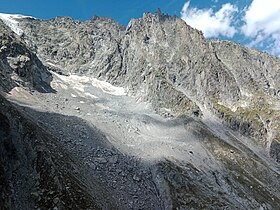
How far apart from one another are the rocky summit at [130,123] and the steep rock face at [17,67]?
0.43 meters

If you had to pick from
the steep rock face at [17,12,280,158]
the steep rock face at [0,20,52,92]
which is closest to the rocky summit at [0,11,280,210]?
the steep rock face at [0,20,52,92]

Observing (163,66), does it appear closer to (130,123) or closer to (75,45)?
(75,45)

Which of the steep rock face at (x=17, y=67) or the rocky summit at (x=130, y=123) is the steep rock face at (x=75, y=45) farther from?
the steep rock face at (x=17, y=67)

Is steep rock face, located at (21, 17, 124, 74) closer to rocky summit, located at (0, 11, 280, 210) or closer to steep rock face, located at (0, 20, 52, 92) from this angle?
rocky summit, located at (0, 11, 280, 210)

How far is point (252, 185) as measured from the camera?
293ft

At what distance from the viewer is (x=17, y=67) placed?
10238cm

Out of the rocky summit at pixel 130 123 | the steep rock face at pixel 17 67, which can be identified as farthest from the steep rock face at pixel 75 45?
the steep rock face at pixel 17 67

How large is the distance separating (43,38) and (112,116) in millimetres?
99339

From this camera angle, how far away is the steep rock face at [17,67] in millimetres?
95294

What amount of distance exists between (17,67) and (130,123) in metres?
38.6

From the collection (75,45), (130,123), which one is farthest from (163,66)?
(130,123)

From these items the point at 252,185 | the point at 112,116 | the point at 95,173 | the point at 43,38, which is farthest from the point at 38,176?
the point at 43,38

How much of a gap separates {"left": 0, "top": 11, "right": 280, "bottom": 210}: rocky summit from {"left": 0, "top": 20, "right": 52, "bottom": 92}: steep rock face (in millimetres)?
429

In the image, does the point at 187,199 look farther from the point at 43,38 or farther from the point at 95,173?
the point at 43,38
